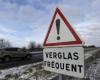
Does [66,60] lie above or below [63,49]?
below

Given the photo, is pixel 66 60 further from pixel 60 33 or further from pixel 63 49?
pixel 60 33

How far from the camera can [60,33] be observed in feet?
11.4

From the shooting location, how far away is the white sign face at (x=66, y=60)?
303 centimetres

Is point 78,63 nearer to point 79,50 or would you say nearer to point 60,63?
point 79,50

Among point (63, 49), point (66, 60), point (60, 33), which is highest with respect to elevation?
point (60, 33)

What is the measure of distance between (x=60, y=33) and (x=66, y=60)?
51 centimetres

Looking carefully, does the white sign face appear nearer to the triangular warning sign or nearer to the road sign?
the road sign

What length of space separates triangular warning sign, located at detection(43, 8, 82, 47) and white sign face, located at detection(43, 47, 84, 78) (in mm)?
116

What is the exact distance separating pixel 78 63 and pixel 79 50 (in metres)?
0.21

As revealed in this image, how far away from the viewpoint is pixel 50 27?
3852mm

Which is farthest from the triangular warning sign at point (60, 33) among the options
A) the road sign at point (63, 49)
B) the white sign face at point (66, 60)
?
the white sign face at point (66, 60)

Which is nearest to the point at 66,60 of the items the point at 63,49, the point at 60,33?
the point at 63,49

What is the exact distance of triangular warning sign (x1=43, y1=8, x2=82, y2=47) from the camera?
10.6 ft

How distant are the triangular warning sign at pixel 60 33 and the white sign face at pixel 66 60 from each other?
0.12 meters
